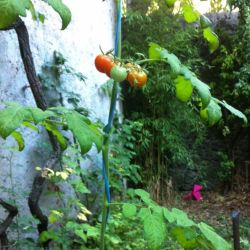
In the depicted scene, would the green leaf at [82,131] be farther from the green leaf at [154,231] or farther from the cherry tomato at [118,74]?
the green leaf at [154,231]

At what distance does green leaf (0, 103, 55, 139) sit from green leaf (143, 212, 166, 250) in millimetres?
329

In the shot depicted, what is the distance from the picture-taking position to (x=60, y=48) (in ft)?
10.3

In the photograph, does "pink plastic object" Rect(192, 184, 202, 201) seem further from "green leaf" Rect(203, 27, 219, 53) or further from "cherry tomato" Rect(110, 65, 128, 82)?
"cherry tomato" Rect(110, 65, 128, 82)

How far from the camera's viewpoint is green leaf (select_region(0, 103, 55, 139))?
741 millimetres

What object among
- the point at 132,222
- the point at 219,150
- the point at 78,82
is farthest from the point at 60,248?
the point at 219,150

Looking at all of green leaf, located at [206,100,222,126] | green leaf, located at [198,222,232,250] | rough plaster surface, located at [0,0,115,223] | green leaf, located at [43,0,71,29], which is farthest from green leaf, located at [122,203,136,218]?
rough plaster surface, located at [0,0,115,223]

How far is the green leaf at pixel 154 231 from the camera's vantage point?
0.91 meters

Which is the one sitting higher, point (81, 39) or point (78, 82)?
point (81, 39)

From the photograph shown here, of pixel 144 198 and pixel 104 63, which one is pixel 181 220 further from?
pixel 104 63

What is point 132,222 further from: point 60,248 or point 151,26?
point 151,26

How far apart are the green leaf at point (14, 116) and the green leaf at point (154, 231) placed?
0.33 meters

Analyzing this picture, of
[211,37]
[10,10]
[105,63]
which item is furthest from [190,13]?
[10,10]

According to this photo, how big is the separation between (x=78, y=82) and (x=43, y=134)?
68cm

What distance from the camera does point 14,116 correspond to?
0.77 meters
